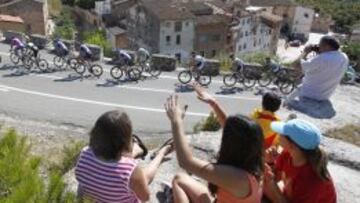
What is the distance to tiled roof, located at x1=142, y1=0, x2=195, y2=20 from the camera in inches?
2056

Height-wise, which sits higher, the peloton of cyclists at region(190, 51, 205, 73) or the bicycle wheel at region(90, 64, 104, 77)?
the peloton of cyclists at region(190, 51, 205, 73)

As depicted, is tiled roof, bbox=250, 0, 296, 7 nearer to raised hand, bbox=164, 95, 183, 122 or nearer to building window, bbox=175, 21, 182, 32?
building window, bbox=175, 21, 182, 32

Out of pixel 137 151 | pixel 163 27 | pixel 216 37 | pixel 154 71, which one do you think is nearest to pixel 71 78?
pixel 154 71

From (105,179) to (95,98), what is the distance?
11.4 metres

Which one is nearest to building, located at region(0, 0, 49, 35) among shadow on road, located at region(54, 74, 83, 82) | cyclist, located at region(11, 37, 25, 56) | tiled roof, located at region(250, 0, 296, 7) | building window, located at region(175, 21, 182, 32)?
building window, located at region(175, 21, 182, 32)

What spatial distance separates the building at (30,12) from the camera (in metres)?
47.9

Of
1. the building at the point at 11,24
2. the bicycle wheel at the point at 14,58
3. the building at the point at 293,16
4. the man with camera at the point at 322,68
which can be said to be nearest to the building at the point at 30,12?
the building at the point at 11,24

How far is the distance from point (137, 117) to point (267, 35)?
56.0 meters

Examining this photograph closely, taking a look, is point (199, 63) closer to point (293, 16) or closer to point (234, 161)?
point (234, 161)

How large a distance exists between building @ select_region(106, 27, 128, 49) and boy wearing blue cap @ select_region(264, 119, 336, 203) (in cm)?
5158

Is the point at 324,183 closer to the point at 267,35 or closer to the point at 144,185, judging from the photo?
the point at 144,185

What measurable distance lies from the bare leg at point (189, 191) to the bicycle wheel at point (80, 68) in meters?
13.9

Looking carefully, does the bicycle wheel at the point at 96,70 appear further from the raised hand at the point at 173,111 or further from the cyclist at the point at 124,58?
the raised hand at the point at 173,111

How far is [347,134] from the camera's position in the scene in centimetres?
940
